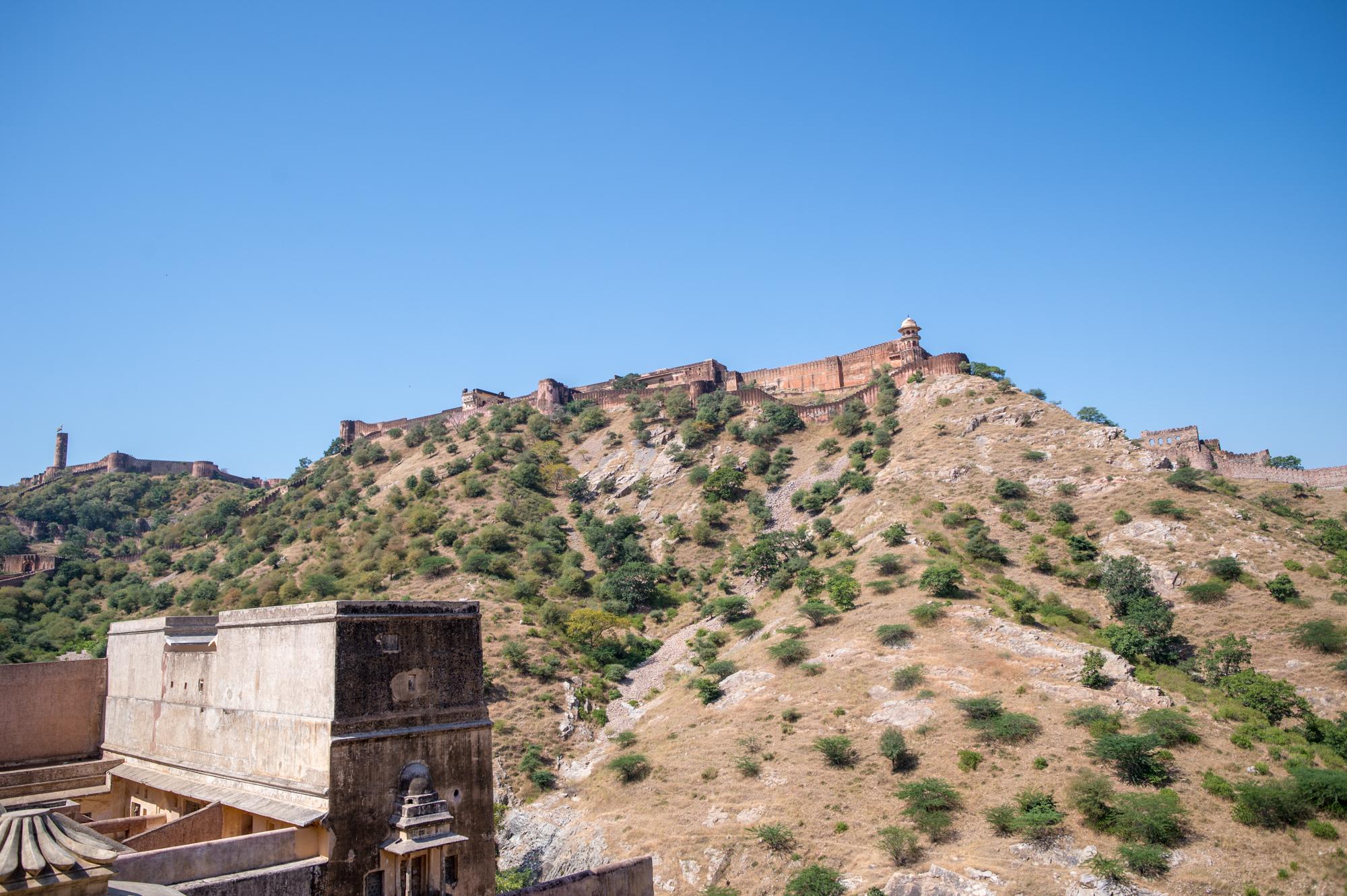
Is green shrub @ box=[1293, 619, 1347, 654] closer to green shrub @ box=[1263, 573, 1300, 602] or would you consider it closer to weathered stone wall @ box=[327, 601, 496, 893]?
green shrub @ box=[1263, 573, 1300, 602]

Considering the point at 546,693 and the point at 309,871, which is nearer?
the point at 309,871

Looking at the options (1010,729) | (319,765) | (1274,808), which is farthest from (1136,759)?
(319,765)

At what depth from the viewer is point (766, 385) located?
228ft

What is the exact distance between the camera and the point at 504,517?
176 ft

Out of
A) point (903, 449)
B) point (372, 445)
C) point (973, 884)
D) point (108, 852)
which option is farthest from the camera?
point (372, 445)

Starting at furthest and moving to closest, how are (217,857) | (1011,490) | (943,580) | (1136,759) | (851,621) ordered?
(1011,490) < (851,621) < (943,580) < (1136,759) < (217,857)

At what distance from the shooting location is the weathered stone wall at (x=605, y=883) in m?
12.7

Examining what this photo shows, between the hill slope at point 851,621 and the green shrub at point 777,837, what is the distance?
0.14m

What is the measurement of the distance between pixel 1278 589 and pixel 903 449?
2048cm

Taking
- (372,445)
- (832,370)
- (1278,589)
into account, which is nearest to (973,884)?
(1278,589)

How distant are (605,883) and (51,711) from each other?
12.4 m

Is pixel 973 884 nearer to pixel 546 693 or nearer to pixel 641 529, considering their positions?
pixel 546 693

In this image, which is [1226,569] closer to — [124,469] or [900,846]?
[900,846]

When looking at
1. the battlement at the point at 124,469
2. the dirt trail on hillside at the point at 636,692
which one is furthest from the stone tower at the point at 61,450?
the dirt trail on hillside at the point at 636,692
